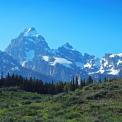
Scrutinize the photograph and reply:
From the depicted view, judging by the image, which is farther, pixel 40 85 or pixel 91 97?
pixel 40 85

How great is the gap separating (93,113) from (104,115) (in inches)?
104

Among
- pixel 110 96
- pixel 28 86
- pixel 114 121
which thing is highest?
pixel 28 86

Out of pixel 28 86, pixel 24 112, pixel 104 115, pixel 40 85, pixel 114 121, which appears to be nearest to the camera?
pixel 114 121

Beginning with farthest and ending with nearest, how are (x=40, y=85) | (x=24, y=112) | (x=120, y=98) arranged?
(x=40, y=85), (x=120, y=98), (x=24, y=112)

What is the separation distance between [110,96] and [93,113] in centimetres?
1970

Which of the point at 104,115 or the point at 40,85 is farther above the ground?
the point at 40,85

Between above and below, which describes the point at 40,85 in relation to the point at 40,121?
above

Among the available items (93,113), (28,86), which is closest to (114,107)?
(93,113)

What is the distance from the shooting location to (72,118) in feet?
137

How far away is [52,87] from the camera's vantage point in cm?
16412

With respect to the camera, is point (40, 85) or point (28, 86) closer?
point (28, 86)

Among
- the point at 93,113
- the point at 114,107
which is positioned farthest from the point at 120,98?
the point at 93,113

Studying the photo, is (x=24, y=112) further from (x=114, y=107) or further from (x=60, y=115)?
(x=114, y=107)

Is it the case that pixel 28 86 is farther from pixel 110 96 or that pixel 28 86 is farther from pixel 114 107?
pixel 114 107
